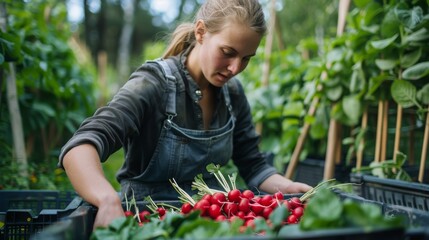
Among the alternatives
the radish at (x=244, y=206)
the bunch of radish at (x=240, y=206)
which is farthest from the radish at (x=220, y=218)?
the radish at (x=244, y=206)

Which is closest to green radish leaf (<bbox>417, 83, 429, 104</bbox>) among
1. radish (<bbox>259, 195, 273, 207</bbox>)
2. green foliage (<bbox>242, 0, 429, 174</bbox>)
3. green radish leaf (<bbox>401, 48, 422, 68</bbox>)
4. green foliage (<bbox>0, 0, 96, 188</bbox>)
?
green foliage (<bbox>242, 0, 429, 174</bbox>)

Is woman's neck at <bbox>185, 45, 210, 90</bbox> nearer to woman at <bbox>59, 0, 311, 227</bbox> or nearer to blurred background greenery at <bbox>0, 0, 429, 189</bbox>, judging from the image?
woman at <bbox>59, 0, 311, 227</bbox>

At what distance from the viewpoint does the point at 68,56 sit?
13.1 feet

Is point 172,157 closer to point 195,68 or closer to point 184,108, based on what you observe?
point 184,108

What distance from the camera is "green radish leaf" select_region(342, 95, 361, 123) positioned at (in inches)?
110

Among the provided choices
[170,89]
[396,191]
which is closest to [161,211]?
[170,89]

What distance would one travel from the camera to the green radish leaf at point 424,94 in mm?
2238

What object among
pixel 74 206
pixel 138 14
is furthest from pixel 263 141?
pixel 138 14

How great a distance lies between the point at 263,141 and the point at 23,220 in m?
2.64

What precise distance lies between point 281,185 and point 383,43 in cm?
102

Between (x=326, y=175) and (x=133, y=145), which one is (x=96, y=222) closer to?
(x=133, y=145)

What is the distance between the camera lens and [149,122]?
1812mm

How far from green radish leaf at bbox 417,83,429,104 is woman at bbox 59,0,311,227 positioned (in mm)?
907

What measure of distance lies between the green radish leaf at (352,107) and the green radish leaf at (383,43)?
46 cm
